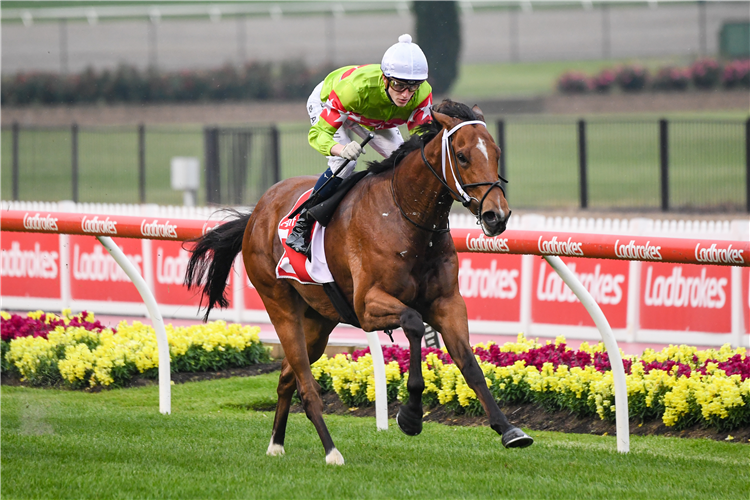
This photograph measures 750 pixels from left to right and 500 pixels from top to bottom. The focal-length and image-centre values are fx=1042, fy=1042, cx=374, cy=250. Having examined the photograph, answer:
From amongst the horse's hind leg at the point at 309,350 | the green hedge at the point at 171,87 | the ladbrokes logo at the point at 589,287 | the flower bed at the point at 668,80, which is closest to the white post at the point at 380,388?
the horse's hind leg at the point at 309,350

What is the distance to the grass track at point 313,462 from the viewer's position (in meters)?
4.45

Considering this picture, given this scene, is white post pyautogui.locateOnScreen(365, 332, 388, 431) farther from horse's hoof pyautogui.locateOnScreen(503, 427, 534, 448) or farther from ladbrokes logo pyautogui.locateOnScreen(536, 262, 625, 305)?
ladbrokes logo pyautogui.locateOnScreen(536, 262, 625, 305)

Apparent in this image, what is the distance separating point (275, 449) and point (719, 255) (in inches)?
97.7

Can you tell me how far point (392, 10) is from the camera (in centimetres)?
4259

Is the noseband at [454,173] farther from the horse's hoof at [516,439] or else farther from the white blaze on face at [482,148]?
the horse's hoof at [516,439]

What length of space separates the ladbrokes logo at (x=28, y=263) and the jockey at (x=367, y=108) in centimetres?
743

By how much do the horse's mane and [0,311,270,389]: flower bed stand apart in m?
3.57

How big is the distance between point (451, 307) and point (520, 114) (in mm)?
27586

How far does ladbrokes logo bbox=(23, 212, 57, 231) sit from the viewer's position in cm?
675

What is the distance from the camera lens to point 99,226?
6566 mm

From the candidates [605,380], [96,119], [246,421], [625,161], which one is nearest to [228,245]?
[246,421]

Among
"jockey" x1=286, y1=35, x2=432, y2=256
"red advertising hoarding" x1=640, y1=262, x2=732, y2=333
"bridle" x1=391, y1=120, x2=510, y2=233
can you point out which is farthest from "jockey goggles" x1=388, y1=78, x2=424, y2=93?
"red advertising hoarding" x1=640, y1=262, x2=732, y2=333

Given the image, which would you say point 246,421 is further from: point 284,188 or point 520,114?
point 520,114

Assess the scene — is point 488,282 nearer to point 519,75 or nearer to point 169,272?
point 169,272
